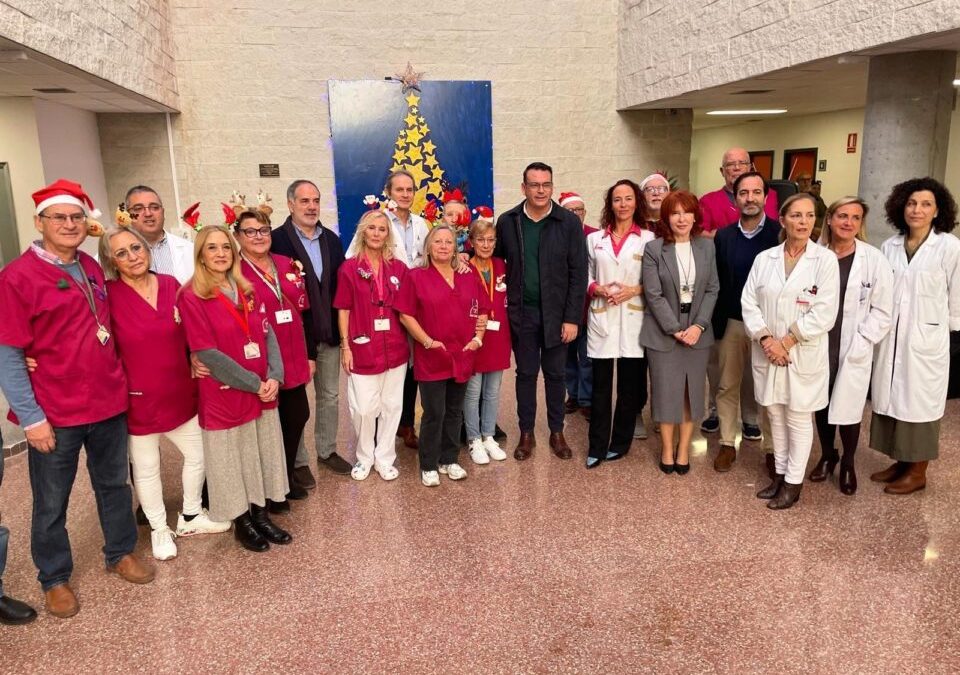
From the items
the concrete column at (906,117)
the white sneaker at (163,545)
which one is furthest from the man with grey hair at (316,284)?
the concrete column at (906,117)

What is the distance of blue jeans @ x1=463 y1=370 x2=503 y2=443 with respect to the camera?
364cm

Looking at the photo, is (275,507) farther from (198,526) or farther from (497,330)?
(497,330)

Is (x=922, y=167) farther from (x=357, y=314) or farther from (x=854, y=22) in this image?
(x=357, y=314)

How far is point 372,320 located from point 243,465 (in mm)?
918

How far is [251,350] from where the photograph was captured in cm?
270

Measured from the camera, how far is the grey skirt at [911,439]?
10.2ft

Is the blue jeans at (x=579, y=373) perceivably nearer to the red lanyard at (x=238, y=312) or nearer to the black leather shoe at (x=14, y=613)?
the red lanyard at (x=238, y=312)

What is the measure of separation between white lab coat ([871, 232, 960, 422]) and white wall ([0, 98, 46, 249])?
5927 mm

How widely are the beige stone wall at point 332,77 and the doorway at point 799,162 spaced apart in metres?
5.14

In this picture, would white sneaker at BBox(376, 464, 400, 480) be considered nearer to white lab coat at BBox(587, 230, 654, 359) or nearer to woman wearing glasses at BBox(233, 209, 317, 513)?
woman wearing glasses at BBox(233, 209, 317, 513)

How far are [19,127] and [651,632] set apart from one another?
5.73 meters

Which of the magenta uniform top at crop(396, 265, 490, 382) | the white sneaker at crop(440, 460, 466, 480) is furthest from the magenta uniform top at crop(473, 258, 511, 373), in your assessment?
the white sneaker at crop(440, 460, 466, 480)

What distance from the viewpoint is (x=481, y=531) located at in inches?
115

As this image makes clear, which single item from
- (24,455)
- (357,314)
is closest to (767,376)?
(357,314)
